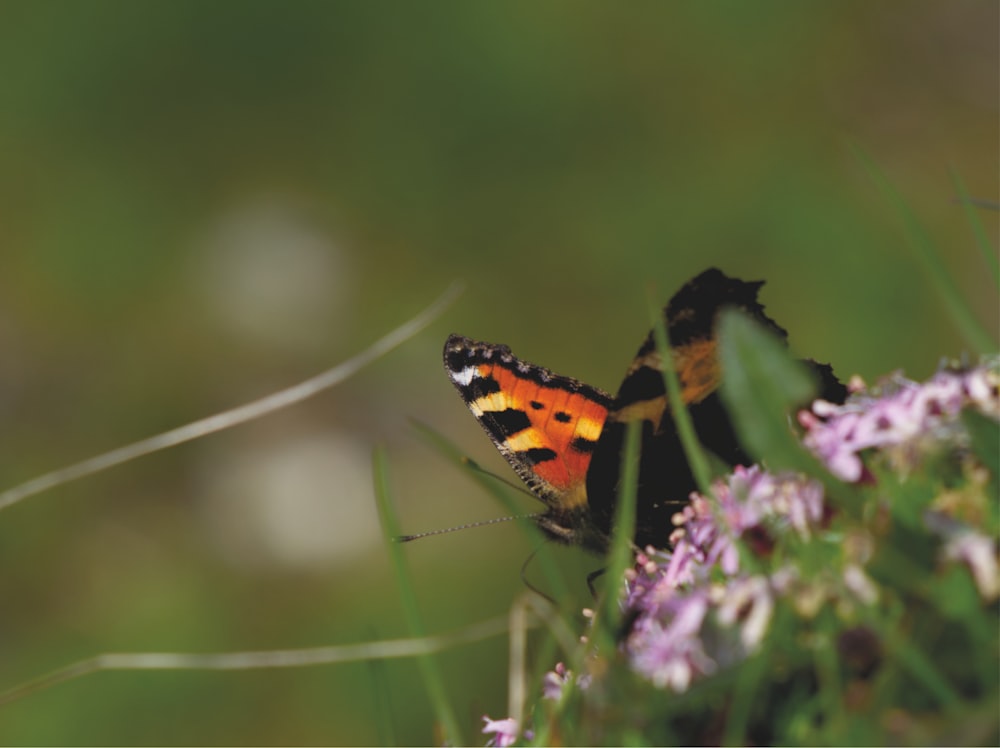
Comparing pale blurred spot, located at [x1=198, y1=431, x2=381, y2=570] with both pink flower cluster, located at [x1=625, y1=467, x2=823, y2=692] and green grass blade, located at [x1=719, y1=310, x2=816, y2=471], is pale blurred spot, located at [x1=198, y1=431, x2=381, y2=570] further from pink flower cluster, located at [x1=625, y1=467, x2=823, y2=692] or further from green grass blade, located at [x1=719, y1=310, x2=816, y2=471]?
green grass blade, located at [x1=719, y1=310, x2=816, y2=471]

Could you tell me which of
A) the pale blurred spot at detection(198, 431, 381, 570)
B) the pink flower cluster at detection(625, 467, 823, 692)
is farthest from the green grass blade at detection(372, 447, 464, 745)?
the pale blurred spot at detection(198, 431, 381, 570)

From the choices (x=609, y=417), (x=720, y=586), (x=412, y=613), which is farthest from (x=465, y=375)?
(x=720, y=586)

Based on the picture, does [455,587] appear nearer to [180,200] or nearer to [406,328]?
[180,200]

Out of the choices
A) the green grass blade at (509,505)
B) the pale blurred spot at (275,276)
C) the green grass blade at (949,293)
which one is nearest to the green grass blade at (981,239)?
the green grass blade at (949,293)

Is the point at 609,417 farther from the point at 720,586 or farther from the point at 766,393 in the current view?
the point at 766,393

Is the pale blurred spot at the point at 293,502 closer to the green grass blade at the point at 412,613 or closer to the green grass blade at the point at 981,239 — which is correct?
the green grass blade at the point at 412,613
